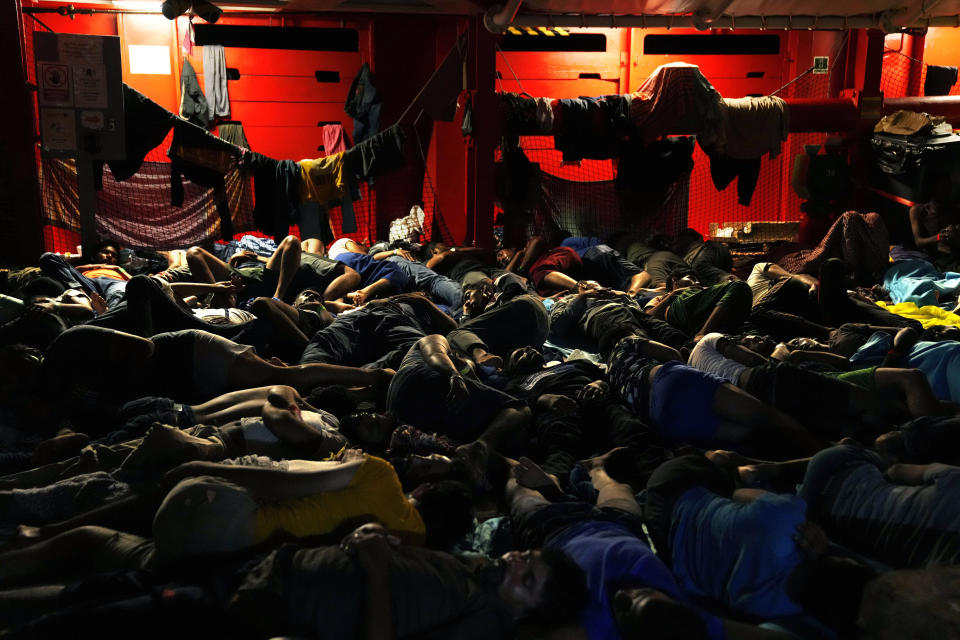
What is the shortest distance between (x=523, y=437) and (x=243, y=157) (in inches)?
177

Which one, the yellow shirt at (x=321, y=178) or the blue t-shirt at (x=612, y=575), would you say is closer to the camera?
the blue t-shirt at (x=612, y=575)

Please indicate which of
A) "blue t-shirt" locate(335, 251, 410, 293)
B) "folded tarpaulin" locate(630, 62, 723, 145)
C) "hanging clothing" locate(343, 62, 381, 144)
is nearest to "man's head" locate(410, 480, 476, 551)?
"blue t-shirt" locate(335, 251, 410, 293)

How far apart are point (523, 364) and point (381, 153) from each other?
3.50 metres

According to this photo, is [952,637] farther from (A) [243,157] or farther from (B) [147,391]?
(A) [243,157]

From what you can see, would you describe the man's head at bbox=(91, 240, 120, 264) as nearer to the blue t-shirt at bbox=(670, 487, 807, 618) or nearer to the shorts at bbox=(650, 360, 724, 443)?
the shorts at bbox=(650, 360, 724, 443)

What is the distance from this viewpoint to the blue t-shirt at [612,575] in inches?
81.8

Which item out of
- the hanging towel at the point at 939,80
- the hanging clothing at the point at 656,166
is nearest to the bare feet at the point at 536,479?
the hanging clothing at the point at 656,166

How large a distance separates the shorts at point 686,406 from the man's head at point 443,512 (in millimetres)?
943

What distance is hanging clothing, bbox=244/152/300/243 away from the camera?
7.01 metres

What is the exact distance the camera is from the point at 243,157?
6.91 meters

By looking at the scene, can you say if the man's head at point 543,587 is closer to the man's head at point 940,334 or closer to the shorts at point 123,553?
the shorts at point 123,553

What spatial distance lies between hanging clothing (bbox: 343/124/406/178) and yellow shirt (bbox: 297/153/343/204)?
0.49ft

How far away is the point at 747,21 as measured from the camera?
749 cm

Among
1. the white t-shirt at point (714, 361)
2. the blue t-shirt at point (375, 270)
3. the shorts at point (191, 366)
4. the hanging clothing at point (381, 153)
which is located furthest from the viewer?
the hanging clothing at point (381, 153)
